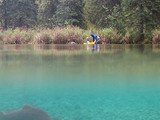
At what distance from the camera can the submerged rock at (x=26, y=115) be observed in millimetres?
1155

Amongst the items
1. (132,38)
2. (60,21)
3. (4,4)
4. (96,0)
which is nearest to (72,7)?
(60,21)

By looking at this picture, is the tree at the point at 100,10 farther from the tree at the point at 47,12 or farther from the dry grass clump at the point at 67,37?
the tree at the point at 47,12

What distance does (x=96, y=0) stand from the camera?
1043 inches

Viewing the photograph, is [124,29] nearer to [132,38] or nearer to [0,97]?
[132,38]

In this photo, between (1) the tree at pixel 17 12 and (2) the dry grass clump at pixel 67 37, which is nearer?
(2) the dry grass clump at pixel 67 37

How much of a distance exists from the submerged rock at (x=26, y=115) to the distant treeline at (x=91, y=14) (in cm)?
1498

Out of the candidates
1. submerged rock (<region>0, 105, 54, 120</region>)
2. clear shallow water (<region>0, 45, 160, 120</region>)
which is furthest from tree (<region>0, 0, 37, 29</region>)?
submerged rock (<region>0, 105, 54, 120</region>)

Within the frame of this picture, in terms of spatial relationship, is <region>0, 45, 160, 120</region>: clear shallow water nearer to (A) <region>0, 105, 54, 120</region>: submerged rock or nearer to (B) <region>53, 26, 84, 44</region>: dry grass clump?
(A) <region>0, 105, 54, 120</region>: submerged rock

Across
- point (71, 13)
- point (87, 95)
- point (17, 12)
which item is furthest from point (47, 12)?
point (87, 95)

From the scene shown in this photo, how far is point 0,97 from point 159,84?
4.26 feet

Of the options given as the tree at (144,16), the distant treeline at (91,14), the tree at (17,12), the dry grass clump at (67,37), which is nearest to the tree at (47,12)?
the distant treeline at (91,14)

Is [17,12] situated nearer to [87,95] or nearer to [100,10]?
[100,10]

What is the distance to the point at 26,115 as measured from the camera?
119 centimetres

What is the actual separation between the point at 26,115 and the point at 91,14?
27724 mm
